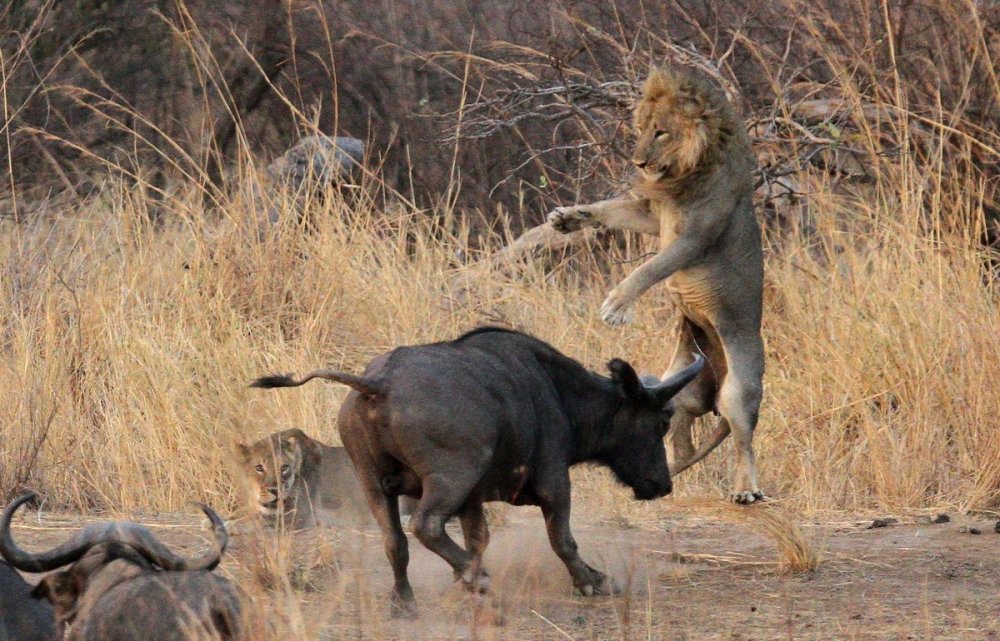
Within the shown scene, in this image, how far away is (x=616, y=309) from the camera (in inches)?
275

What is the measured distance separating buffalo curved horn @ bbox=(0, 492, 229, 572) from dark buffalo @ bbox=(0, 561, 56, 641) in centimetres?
17

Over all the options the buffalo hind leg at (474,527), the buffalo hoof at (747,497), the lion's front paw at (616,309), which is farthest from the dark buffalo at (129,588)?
the buffalo hoof at (747,497)

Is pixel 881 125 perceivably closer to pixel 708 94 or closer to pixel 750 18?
pixel 750 18

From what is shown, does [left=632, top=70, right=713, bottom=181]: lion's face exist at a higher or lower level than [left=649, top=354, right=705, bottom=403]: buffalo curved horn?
higher

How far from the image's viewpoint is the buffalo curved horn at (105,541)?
4484 mm

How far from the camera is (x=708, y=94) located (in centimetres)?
730

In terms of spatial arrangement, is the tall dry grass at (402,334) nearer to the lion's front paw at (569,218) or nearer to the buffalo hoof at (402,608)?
the lion's front paw at (569,218)

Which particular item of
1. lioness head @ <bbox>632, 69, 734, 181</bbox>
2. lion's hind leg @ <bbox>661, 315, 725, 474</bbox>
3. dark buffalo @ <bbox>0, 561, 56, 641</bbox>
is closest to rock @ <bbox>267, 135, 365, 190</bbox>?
lion's hind leg @ <bbox>661, 315, 725, 474</bbox>

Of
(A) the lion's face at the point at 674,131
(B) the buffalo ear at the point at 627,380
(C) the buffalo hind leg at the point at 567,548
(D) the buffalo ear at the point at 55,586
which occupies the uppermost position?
(A) the lion's face at the point at 674,131

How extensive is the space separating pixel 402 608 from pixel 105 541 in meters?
1.20

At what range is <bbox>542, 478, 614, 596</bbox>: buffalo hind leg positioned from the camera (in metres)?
5.61

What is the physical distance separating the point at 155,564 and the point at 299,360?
4.44 metres

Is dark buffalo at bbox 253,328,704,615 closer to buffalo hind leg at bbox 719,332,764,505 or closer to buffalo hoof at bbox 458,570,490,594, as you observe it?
buffalo hoof at bbox 458,570,490,594

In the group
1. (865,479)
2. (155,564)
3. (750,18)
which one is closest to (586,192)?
(750,18)
